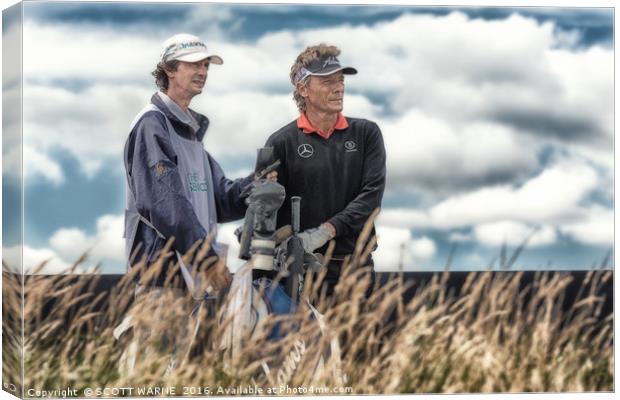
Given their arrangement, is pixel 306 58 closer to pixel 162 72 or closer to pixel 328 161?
pixel 328 161

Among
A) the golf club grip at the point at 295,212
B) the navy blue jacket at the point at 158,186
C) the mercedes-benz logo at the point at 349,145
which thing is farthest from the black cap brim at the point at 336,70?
the navy blue jacket at the point at 158,186

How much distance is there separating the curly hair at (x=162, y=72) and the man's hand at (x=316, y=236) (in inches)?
55.0

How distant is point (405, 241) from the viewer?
945 cm

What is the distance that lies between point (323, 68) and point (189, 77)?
0.95m

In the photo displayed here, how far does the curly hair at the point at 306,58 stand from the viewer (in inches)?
371

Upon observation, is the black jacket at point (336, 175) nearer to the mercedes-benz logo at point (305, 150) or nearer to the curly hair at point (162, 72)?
the mercedes-benz logo at point (305, 150)

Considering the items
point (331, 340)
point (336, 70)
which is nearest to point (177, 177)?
point (336, 70)

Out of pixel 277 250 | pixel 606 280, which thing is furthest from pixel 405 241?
pixel 606 280

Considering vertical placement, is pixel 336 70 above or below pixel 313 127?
above

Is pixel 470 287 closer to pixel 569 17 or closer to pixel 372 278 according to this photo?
pixel 372 278

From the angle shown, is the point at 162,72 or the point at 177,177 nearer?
the point at 177,177

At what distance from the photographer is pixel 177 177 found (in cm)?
895

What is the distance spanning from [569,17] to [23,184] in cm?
408

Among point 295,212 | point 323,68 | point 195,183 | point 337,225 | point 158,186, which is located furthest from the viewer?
point 323,68
